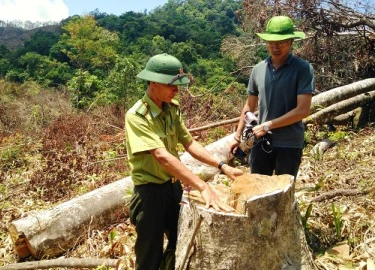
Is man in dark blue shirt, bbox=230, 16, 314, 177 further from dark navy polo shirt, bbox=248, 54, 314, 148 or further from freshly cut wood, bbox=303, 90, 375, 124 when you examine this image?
freshly cut wood, bbox=303, 90, 375, 124

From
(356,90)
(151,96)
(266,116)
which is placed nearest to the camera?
(151,96)

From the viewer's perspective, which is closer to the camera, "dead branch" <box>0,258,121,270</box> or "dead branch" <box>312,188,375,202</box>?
"dead branch" <box>0,258,121,270</box>

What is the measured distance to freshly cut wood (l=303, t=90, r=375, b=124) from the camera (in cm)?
661

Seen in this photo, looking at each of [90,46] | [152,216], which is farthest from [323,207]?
[90,46]

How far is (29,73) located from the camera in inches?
1524

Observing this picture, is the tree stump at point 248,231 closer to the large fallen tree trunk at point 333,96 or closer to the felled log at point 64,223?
the felled log at point 64,223

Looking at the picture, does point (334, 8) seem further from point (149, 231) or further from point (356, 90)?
point (149, 231)

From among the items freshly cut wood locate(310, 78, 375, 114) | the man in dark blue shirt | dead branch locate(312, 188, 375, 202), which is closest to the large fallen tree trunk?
freshly cut wood locate(310, 78, 375, 114)

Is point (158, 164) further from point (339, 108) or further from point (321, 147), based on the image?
point (339, 108)

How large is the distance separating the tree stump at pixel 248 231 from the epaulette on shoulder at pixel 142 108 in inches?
23.9

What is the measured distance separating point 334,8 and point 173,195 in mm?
7446

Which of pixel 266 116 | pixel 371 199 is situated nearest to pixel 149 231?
pixel 266 116

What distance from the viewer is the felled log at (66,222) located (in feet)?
12.6

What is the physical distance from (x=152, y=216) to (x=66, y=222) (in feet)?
5.91
